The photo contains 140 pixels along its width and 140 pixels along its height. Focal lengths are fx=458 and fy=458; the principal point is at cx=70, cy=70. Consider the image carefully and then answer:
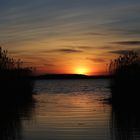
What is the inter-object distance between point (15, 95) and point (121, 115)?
37.0 feet

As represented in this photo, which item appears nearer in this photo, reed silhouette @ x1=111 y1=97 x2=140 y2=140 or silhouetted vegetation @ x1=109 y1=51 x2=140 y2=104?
reed silhouette @ x1=111 y1=97 x2=140 y2=140

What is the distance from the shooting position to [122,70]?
95.9ft

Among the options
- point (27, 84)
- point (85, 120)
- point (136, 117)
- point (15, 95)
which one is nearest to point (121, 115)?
point (136, 117)

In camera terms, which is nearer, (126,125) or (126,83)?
(126,125)

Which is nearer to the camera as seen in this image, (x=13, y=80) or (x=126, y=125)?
(x=126, y=125)

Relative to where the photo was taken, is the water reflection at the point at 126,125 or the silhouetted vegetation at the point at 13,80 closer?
the water reflection at the point at 126,125

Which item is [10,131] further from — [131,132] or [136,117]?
[136,117]

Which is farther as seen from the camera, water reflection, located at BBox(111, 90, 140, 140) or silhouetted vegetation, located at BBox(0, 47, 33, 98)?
silhouetted vegetation, located at BBox(0, 47, 33, 98)

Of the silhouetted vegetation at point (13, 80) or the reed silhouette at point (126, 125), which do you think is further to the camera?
the silhouetted vegetation at point (13, 80)

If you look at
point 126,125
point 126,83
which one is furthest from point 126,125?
point 126,83

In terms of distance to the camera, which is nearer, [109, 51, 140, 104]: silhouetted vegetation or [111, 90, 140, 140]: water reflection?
[111, 90, 140, 140]: water reflection

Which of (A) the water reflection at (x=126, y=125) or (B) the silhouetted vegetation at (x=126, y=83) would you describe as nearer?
(A) the water reflection at (x=126, y=125)

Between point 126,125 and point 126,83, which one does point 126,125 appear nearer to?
point 126,125

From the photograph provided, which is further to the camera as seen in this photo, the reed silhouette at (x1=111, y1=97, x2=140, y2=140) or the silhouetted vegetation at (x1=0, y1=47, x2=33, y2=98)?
the silhouetted vegetation at (x1=0, y1=47, x2=33, y2=98)
